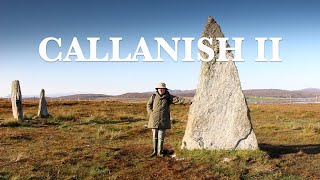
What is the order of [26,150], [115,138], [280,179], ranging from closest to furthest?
[280,179]
[26,150]
[115,138]

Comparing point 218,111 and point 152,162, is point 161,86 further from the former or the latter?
point 152,162

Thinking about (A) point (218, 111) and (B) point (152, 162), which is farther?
(A) point (218, 111)

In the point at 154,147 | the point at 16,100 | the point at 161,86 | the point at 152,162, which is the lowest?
the point at 152,162

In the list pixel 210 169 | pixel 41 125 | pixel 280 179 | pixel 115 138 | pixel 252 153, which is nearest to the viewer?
pixel 280 179

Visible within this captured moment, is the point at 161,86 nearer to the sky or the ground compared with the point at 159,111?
nearer to the sky

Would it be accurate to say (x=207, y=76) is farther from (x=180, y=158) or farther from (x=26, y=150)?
(x=26, y=150)

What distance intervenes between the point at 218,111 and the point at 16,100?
1832 cm

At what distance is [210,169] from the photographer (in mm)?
12070

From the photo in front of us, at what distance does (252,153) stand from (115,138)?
8014 millimetres

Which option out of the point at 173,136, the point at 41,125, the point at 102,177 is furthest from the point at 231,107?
the point at 41,125

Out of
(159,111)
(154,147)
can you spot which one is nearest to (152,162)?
(154,147)

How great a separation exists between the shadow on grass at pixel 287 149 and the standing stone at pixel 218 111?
1.08 meters

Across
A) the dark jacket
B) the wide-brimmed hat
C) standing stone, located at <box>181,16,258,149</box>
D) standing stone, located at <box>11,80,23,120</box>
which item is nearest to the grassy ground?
standing stone, located at <box>181,16,258,149</box>

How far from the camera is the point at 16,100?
93.5ft
